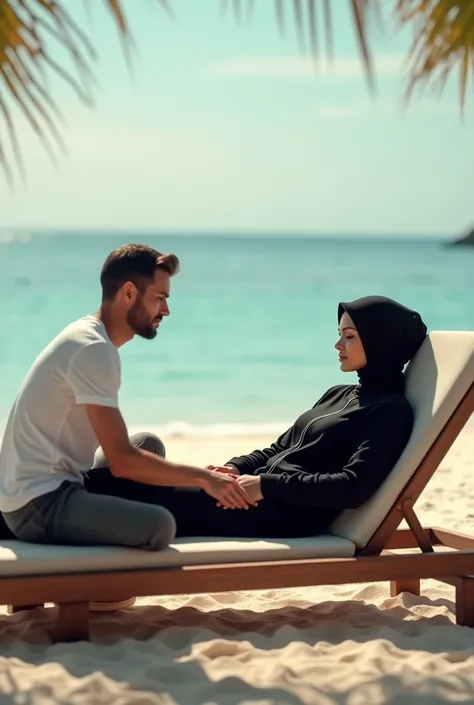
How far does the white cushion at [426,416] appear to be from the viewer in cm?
396

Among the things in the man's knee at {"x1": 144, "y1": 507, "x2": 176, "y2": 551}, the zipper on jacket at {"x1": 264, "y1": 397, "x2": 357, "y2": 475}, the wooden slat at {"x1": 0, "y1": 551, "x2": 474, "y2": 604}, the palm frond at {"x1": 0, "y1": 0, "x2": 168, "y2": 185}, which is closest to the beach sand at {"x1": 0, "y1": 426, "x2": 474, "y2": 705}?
the wooden slat at {"x1": 0, "y1": 551, "x2": 474, "y2": 604}

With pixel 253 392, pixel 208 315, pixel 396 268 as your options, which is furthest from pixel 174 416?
pixel 396 268

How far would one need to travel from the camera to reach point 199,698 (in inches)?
128

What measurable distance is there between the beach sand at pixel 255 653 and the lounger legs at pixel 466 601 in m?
0.06

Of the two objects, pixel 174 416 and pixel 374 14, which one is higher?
pixel 374 14

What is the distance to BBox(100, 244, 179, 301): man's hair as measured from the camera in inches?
158

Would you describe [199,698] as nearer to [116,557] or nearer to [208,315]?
[116,557]

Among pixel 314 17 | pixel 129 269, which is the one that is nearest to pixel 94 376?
pixel 129 269

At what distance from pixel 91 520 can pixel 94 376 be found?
47cm

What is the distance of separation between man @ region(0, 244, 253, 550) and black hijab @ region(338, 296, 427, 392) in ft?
2.19

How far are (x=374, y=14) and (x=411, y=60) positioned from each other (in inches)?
26.0

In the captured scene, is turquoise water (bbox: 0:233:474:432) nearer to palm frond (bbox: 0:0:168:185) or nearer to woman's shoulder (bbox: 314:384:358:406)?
woman's shoulder (bbox: 314:384:358:406)

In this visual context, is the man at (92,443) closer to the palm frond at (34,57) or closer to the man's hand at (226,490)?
the man's hand at (226,490)

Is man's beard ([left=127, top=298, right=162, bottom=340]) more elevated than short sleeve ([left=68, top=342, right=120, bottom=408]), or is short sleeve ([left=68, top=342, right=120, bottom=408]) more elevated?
man's beard ([left=127, top=298, right=162, bottom=340])
